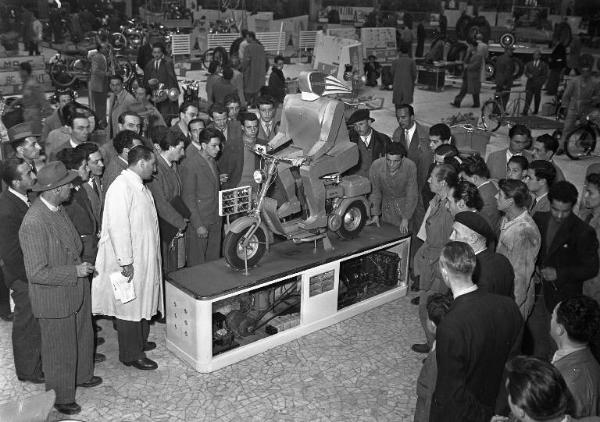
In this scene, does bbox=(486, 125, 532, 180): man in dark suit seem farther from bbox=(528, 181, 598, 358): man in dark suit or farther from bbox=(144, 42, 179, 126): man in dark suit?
bbox=(144, 42, 179, 126): man in dark suit

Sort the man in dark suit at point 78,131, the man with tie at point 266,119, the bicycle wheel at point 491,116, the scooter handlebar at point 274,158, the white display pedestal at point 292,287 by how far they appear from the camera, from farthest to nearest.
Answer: the bicycle wheel at point 491,116 → the man with tie at point 266,119 → the man in dark suit at point 78,131 → the scooter handlebar at point 274,158 → the white display pedestal at point 292,287

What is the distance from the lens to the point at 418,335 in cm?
577

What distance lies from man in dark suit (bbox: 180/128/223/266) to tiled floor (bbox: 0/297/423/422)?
1045 millimetres

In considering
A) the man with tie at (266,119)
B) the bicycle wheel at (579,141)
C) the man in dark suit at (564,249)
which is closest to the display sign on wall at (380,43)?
the bicycle wheel at (579,141)

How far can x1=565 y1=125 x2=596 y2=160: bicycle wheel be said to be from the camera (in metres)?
11.8

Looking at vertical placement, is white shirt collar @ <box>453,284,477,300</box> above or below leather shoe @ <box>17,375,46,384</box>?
above

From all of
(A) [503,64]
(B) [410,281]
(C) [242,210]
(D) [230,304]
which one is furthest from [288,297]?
(A) [503,64]

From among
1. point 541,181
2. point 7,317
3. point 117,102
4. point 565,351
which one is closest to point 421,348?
point 541,181

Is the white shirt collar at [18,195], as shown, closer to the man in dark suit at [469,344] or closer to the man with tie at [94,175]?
the man with tie at [94,175]

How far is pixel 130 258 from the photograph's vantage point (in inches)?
183

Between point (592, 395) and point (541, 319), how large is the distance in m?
2.48

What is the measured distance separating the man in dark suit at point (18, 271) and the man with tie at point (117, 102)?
3.57 m

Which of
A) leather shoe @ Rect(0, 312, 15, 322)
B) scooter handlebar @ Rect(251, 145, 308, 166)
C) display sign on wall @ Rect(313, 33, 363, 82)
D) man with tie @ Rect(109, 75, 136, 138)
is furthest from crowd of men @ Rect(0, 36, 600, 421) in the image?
display sign on wall @ Rect(313, 33, 363, 82)

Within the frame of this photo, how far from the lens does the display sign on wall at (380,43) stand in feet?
66.9
